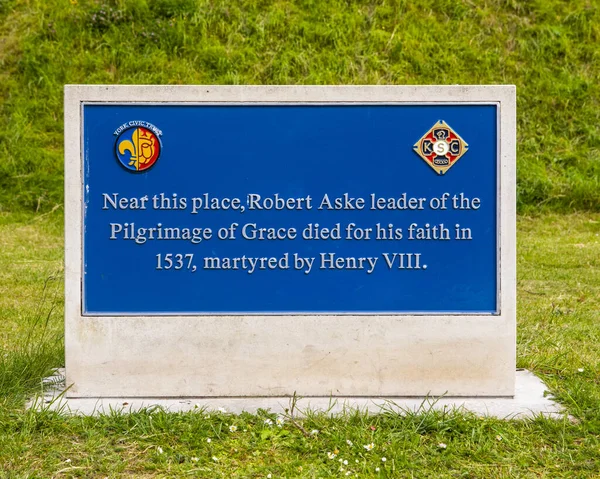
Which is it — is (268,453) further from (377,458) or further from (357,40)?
(357,40)

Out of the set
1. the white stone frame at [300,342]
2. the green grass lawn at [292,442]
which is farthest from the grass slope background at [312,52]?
the green grass lawn at [292,442]

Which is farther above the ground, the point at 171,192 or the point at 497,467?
the point at 171,192

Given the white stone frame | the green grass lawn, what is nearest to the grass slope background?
the white stone frame

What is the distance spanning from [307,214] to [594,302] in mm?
3661

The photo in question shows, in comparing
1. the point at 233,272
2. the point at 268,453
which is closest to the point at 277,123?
the point at 233,272

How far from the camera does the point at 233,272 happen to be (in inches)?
161

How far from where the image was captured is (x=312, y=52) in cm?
1299

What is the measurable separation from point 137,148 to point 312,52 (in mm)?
9346

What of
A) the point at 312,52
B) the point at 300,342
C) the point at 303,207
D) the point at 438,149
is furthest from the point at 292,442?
the point at 312,52

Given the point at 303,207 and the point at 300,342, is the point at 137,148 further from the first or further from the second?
the point at 300,342

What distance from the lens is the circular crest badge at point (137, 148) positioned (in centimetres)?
405

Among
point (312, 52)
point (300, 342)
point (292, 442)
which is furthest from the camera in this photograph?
point (312, 52)

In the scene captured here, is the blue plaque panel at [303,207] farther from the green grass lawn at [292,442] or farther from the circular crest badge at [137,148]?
the green grass lawn at [292,442]

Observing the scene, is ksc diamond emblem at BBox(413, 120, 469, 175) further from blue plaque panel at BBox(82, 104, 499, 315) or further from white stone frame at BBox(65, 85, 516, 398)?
white stone frame at BBox(65, 85, 516, 398)
